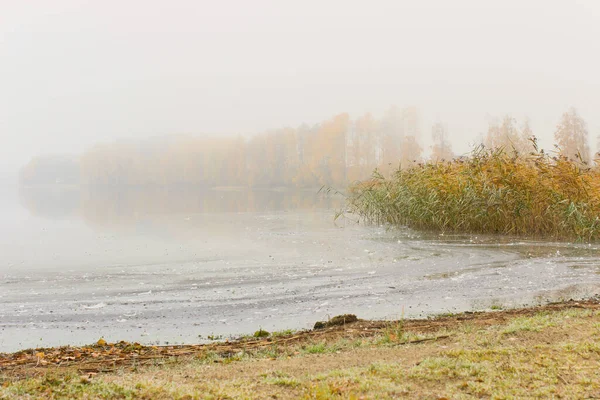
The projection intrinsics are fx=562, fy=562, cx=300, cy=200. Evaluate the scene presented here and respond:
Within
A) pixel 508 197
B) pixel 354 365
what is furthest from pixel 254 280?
pixel 508 197

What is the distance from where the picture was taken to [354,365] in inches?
235

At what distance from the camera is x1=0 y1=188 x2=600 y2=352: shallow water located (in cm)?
923

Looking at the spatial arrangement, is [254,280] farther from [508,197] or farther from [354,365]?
[508,197]

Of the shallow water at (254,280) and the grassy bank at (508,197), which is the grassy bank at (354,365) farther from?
the grassy bank at (508,197)

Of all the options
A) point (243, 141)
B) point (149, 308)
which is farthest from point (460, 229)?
point (243, 141)

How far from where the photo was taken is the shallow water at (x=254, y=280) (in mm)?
9227

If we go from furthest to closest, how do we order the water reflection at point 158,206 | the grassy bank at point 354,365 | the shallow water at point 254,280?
the water reflection at point 158,206
the shallow water at point 254,280
the grassy bank at point 354,365

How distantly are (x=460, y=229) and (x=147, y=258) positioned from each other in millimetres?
11338

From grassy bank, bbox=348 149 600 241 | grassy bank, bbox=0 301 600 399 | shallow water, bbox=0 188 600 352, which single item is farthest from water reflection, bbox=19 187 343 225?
grassy bank, bbox=0 301 600 399

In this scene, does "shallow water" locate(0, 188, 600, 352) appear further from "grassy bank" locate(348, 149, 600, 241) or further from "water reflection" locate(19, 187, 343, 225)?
"water reflection" locate(19, 187, 343, 225)

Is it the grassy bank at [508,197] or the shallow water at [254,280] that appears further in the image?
the grassy bank at [508,197]

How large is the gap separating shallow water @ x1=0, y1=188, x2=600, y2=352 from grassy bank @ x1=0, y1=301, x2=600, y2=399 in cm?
127

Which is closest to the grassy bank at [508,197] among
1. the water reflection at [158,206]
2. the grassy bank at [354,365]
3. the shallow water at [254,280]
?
the shallow water at [254,280]

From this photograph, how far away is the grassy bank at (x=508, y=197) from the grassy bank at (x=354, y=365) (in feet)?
37.4
